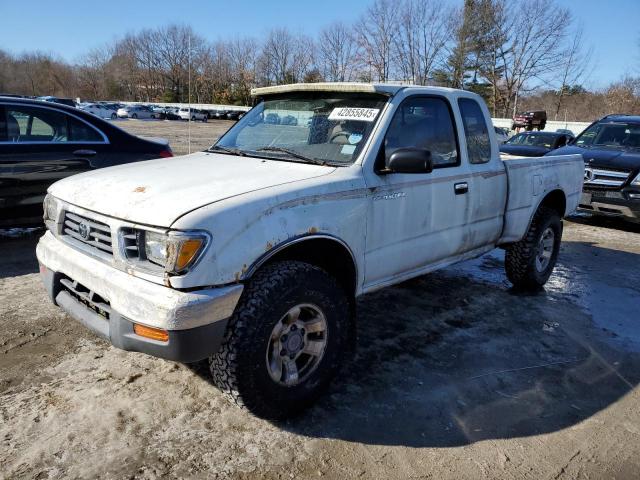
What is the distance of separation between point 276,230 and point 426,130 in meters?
1.78

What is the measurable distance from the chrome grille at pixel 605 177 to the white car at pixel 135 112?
51.5m

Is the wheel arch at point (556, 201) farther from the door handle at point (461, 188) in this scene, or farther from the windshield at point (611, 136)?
the windshield at point (611, 136)

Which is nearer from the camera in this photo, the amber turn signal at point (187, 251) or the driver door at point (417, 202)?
the amber turn signal at point (187, 251)

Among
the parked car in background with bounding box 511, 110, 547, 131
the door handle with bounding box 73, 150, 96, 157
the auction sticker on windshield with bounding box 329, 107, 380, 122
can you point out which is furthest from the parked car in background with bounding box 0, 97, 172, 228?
the parked car in background with bounding box 511, 110, 547, 131

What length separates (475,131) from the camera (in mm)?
4332

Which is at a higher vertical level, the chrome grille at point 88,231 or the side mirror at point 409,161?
the side mirror at point 409,161

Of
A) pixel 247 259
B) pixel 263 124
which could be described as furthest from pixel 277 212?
pixel 263 124

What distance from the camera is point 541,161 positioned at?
504 cm

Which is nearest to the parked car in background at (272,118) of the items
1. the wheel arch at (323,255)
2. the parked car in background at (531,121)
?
the wheel arch at (323,255)

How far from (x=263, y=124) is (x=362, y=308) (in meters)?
1.88

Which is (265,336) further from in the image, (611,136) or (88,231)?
(611,136)

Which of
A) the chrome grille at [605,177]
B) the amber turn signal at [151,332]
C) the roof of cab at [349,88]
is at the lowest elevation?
the amber turn signal at [151,332]

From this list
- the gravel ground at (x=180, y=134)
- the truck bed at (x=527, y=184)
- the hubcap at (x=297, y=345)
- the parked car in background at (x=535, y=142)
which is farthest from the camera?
the gravel ground at (x=180, y=134)

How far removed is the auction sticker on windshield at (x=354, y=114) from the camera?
3.42m
